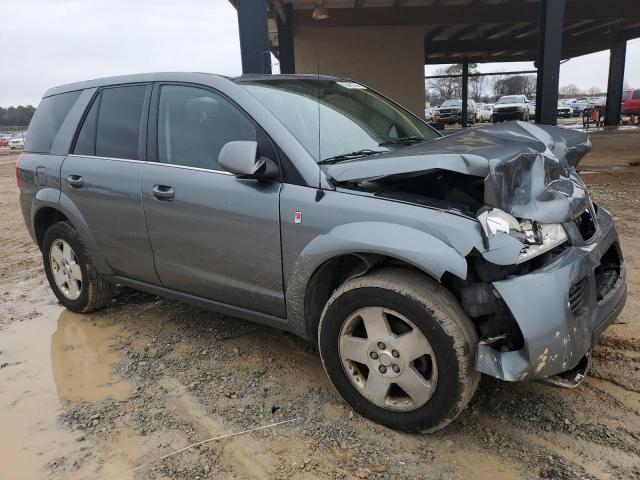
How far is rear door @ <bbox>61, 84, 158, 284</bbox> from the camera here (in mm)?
3562

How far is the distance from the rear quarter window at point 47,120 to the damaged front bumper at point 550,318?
3642mm

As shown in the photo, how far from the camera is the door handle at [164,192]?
129 inches

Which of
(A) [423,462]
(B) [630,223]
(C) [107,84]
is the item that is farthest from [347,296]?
(B) [630,223]

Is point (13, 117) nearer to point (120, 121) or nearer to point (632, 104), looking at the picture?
point (632, 104)

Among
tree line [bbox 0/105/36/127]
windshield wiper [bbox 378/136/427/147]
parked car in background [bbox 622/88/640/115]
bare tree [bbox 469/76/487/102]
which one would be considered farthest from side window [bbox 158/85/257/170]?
tree line [bbox 0/105/36/127]

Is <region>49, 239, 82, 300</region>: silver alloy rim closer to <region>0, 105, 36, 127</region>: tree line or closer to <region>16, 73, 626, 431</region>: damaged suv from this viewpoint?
<region>16, 73, 626, 431</region>: damaged suv

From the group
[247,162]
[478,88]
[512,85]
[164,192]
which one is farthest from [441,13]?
[478,88]

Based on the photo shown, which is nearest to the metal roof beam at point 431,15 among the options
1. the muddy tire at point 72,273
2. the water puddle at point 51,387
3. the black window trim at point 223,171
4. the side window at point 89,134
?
the side window at point 89,134

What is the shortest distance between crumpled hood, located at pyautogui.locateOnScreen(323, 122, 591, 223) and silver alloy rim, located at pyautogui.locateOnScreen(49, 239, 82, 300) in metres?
2.59

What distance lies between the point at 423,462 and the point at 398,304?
0.73 metres

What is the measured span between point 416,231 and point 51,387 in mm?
2521

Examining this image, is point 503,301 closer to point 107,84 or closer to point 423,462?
point 423,462

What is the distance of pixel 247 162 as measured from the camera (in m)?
2.74

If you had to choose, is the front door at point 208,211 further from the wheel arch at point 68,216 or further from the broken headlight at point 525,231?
the broken headlight at point 525,231
